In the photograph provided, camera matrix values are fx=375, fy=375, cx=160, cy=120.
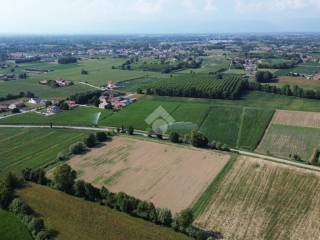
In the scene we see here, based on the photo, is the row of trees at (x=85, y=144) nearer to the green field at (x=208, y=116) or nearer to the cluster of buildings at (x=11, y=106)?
the green field at (x=208, y=116)

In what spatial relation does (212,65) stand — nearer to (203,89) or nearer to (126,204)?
(203,89)

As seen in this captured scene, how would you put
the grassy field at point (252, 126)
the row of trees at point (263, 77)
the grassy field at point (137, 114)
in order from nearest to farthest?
the grassy field at point (252, 126), the grassy field at point (137, 114), the row of trees at point (263, 77)

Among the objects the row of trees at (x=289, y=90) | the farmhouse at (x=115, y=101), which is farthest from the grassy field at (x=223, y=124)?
the farmhouse at (x=115, y=101)

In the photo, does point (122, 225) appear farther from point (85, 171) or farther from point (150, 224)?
point (85, 171)

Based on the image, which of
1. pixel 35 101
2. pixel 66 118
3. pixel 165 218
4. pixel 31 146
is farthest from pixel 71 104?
pixel 165 218

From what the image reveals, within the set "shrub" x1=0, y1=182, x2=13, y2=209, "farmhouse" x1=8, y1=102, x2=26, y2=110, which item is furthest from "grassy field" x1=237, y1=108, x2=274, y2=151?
"farmhouse" x1=8, y1=102, x2=26, y2=110

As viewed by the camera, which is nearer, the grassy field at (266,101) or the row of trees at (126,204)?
the row of trees at (126,204)

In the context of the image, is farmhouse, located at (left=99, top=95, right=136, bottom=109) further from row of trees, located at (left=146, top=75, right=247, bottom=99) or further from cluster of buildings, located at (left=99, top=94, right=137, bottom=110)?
row of trees, located at (left=146, top=75, right=247, bottom=99)
